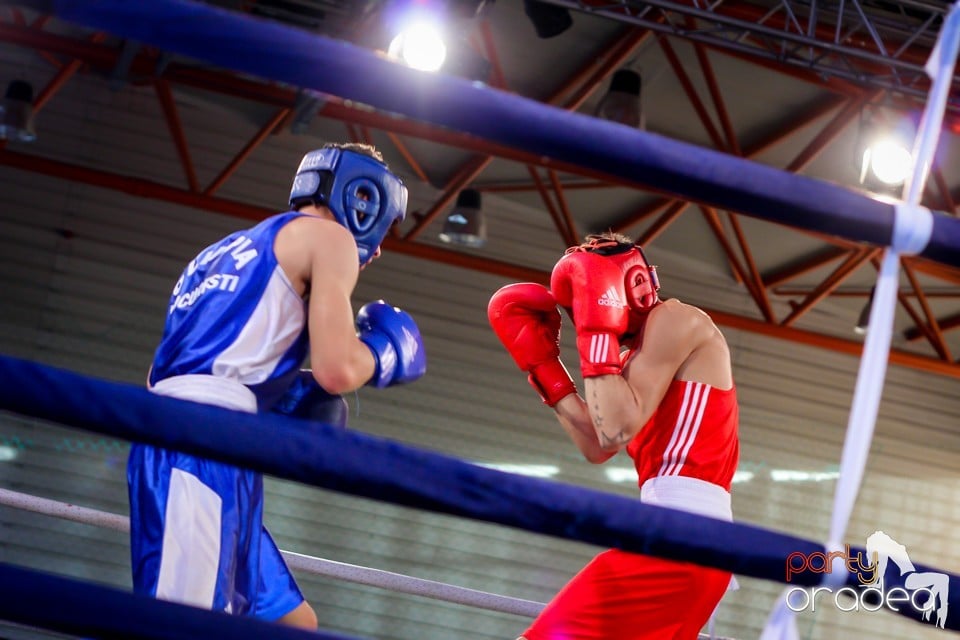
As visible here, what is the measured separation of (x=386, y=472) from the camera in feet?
3.75

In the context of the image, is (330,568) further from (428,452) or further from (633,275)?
(428,452)

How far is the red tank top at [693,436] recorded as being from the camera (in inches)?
88.4

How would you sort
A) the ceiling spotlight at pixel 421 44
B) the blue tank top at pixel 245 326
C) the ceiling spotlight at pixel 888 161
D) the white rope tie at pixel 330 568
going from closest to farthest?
the blue tank top at pixel 245 326 → the white rope tie at pixel 330 568 → the ceiling spotlight at pixel 421 44 → the ceiling spotlight at pixel 888 161

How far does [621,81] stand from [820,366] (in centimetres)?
426

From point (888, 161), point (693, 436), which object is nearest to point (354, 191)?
point (693, 436)

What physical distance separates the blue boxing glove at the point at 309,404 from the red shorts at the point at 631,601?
598 millimetres

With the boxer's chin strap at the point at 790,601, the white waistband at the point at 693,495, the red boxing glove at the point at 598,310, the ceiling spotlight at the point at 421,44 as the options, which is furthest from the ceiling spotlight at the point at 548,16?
the boxer's chin strap at the point at 790,601

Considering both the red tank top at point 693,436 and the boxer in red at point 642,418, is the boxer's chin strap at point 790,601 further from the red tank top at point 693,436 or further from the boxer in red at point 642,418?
the red tank top at point 693,436

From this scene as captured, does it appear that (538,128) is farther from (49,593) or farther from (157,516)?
(157,516)

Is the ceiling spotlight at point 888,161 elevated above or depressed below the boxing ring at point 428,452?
above

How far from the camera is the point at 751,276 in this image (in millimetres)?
8266

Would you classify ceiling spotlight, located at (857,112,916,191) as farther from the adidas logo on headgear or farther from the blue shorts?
the blue shorts

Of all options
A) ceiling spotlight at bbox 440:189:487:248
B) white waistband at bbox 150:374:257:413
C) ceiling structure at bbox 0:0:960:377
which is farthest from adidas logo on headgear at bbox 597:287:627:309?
ceiling spotlight at bbox 440:189:487:248

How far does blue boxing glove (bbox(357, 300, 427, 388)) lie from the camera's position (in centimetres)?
192
